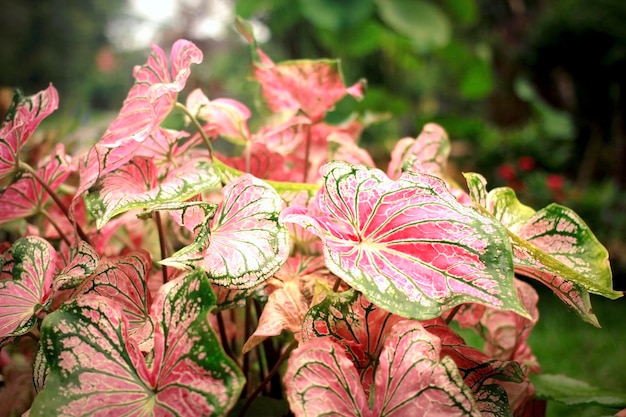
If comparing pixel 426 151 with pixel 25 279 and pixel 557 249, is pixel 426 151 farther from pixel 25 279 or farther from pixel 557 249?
pixel 25 279

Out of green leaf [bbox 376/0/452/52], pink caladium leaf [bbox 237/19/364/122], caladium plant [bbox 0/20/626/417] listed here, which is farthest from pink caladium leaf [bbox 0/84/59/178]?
green leaf [bbox 376/0/452/52]

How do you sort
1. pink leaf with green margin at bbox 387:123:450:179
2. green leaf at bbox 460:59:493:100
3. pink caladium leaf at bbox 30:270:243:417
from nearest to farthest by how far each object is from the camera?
pink caladium leaf at bbox 30:270:243:417, pink leaf with green margin at bbox 387:123:450:179, green leaf at bbox 460:59:493:100

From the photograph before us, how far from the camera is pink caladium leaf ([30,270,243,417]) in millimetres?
295

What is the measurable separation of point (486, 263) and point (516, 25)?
4.68 metres

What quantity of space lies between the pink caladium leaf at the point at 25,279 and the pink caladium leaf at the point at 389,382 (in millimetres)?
208

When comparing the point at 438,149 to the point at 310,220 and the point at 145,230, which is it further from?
the point at 145,230

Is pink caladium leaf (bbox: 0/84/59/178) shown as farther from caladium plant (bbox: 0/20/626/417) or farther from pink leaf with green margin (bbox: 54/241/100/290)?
pink leaf with green margin (bbox: 54/241/100/290)

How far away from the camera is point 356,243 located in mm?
352

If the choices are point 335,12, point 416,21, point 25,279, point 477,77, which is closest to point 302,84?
point 25,279

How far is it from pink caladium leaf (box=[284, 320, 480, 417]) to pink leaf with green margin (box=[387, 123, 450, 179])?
10.0 inches

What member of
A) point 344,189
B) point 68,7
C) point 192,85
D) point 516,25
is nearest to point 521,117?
point 516,25

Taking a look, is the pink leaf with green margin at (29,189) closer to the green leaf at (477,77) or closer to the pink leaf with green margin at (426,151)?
the pink leaf with green margin at (426,151)

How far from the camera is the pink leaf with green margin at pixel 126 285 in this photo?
15.1 inches

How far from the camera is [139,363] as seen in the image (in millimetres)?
319
